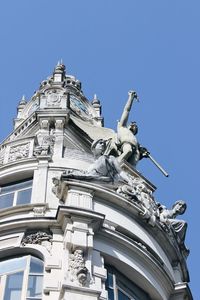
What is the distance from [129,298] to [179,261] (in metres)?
3.16

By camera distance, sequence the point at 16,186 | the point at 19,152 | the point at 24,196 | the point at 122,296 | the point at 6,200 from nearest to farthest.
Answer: the point at 122,296 < the point at 24,196 < the point at 6,200 < the point at 16,186 < the point at 19,152

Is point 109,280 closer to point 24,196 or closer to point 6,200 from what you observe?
point 24,196

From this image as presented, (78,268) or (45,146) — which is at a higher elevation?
(45,146)

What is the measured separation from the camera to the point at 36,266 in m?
21.5

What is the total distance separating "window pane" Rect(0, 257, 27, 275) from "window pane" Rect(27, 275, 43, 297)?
1.86 feet

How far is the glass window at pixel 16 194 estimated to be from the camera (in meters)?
24.9

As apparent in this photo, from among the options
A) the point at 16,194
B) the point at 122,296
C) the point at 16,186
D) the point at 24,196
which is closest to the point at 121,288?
the point at 122,296

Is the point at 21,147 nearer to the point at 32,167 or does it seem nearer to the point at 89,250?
the point at 32,167

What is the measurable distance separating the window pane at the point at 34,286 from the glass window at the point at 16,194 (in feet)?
12.9

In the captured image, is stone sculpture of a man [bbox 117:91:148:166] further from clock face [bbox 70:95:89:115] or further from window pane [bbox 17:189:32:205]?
clock face [bbox 70:95:89:115]

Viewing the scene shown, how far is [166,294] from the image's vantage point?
22969 mm

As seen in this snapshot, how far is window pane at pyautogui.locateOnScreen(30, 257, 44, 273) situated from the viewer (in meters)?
21.3

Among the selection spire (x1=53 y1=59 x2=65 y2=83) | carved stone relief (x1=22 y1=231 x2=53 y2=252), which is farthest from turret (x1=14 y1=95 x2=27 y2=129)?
carved stone relief (x1=22 y1=231 x2=53 y2=252)

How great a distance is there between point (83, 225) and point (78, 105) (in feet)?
46.6
